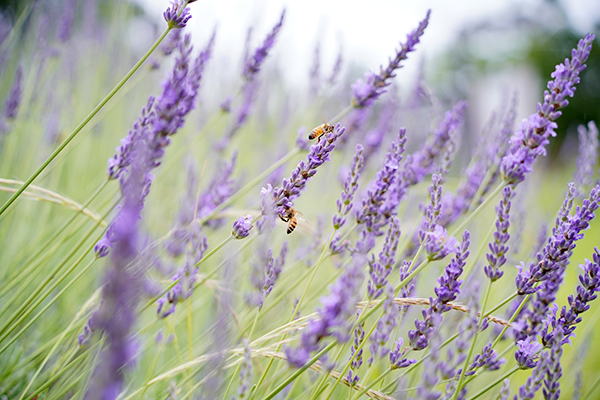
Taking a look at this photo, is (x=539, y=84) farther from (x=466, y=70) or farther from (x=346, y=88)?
(x=346, y=88)

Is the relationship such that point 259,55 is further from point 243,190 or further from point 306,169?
point 306,169

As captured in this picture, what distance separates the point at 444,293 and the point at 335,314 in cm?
33

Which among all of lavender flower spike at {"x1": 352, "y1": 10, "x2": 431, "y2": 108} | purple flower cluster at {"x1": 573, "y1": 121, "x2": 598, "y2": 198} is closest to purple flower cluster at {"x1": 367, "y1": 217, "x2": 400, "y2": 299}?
lavender flower spike at {"x1": 352, "y1": 10, "x2": 431, "y2": 108}

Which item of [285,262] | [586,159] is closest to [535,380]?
[285,262]

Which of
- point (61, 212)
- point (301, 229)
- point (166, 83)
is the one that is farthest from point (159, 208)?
point (166, 83)

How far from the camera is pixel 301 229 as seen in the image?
5.08 ft

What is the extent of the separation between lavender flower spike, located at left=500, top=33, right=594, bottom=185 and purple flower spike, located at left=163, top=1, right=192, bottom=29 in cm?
80

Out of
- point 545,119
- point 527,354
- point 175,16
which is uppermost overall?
point 175,16

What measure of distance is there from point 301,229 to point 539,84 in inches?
643

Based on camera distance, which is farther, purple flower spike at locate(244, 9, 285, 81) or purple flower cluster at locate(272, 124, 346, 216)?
purple flower spike at locate(244, 9, 285, 81)

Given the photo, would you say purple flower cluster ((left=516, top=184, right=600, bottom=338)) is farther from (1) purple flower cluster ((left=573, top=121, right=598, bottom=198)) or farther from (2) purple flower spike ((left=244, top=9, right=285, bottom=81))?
(2) purple flower spike ((left=244, top=9, right=285, bottom=81))

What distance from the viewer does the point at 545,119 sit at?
3.06 ft

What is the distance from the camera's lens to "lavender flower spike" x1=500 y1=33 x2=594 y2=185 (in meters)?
0.92

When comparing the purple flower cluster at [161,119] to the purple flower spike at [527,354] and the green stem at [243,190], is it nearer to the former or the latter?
the green stem at [243,190]
